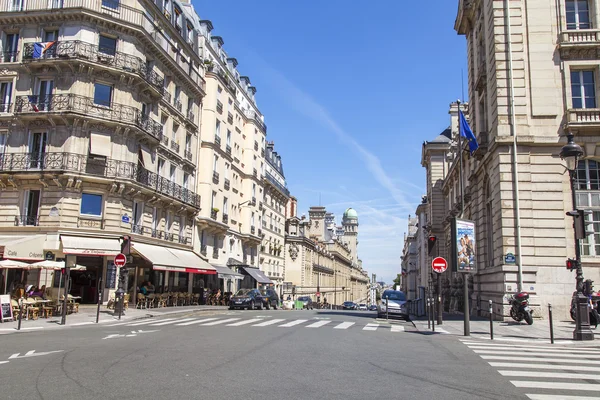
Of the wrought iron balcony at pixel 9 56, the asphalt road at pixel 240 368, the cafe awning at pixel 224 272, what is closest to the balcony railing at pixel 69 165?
the wrought iron balcony at pixel 9 56

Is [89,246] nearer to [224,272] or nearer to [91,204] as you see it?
[91,204]

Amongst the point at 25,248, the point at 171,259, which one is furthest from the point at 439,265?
the point at 25,248

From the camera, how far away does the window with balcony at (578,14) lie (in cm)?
2361

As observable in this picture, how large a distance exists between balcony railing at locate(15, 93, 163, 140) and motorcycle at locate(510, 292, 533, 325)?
21317mm

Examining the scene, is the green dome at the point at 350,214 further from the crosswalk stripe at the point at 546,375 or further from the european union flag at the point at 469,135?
the crosswalk stripe at the point at 546,375

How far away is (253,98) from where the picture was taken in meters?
59.0

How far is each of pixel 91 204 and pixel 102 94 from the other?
6.14 meters

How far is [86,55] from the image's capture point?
2741 centimetres

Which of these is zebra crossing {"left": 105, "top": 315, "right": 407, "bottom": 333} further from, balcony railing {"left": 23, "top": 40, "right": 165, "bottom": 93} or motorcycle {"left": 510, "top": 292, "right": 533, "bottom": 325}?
balcony railing {"left": 23, "top": 40, "right": 165, "bottom": 93}

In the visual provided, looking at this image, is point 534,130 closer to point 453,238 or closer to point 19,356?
point 453,238

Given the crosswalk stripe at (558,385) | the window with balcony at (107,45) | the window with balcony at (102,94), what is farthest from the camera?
the window with balcony at (107,45)

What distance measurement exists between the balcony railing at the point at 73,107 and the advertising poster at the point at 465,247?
19.1 metres

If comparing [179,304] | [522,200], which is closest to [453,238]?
[522,200]

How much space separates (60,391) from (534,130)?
71.9ft
